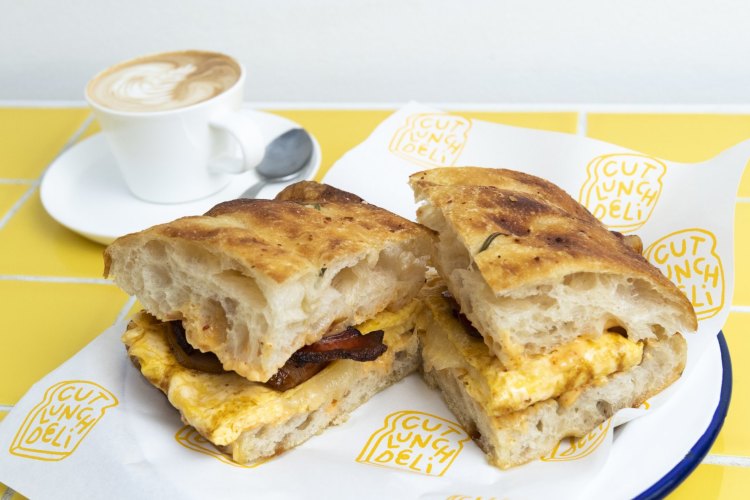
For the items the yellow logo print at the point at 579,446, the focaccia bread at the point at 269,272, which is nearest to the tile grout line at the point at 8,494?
the focaccia bread at the point at 269,272

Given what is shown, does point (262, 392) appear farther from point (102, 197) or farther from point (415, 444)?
point (102, 197)

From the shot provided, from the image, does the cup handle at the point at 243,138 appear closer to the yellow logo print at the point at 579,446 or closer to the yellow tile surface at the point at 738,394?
the yellow logo print at the point at 579,446

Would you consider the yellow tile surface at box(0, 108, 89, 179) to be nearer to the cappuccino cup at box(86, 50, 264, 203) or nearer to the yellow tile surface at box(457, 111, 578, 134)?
the cappuccino cup at box(86, 50, 264, 203)

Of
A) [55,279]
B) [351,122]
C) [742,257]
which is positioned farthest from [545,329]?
[351,122]

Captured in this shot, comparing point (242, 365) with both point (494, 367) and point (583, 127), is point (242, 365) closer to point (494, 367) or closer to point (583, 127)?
point (494, 367)

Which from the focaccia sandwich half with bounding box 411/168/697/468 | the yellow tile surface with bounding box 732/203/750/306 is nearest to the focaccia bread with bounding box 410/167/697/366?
the focaccia sandwich half with bounding box 411/168/697/468

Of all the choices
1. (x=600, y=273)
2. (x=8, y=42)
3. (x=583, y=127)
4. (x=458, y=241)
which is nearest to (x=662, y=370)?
(x=600, y=273)
